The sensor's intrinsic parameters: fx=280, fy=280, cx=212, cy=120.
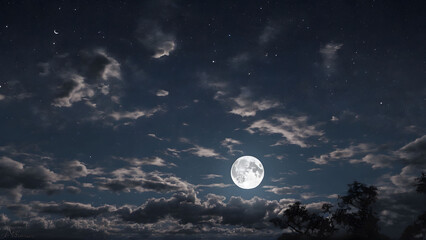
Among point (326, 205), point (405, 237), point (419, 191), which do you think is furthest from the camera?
point (326, 205)

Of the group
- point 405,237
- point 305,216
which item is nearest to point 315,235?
point 305,216

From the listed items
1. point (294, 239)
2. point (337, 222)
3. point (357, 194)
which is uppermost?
point (357, 194)

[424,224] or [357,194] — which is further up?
[357,194]

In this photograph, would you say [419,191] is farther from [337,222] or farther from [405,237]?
[337,222]

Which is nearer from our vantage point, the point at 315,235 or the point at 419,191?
the point at 419,191

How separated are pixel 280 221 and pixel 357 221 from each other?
14818 mm

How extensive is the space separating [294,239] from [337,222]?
31.6ft

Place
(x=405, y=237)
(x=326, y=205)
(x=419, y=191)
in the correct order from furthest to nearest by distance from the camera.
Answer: (x=326, y=205), (x=405, y=237), (x=419, y=191)

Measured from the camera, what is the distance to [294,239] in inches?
2318

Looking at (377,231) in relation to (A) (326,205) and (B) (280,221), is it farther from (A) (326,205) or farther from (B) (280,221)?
(B) (280,221)

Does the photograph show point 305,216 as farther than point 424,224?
Yes

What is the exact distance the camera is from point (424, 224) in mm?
49188

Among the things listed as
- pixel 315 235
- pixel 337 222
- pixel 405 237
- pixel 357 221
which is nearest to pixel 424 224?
pixel 405 237

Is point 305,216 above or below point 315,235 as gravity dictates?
above
